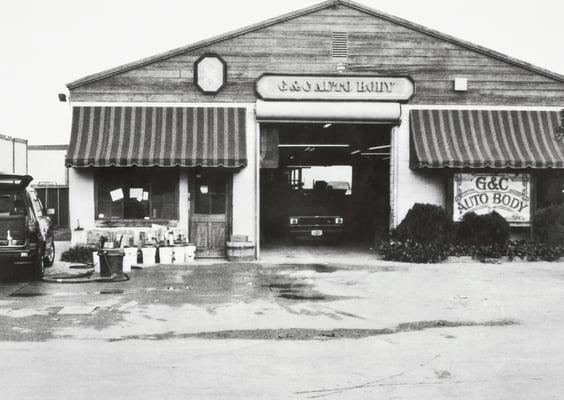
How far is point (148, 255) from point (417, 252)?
653 cm

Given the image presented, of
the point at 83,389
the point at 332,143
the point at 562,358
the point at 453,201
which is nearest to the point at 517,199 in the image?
the point at 453,201

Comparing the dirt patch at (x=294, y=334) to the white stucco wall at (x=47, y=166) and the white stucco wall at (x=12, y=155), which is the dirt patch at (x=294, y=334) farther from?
the white stucco wall at (x=47, y=166)

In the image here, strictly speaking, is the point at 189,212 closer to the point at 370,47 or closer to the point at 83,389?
the point at 370,47

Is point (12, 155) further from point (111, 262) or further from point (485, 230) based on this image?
point (485, 230)

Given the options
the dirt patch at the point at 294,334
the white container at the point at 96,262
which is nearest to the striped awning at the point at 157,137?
the white container at the point at 96,262

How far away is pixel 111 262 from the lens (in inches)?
583

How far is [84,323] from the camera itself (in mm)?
10273

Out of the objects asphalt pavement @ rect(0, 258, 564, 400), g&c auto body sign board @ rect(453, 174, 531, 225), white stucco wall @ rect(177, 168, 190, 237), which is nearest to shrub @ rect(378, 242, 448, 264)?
g&c auto body sign board @ rect(453, 174, 531, 225)

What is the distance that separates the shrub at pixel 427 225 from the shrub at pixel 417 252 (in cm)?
20

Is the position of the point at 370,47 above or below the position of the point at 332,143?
above

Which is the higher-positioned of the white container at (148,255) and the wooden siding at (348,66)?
the wooden siding at (348,66)

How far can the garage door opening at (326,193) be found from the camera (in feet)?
71.9

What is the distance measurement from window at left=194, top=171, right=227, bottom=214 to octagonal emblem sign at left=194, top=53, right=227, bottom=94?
2.15 m

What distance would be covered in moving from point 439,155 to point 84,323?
11094mm
